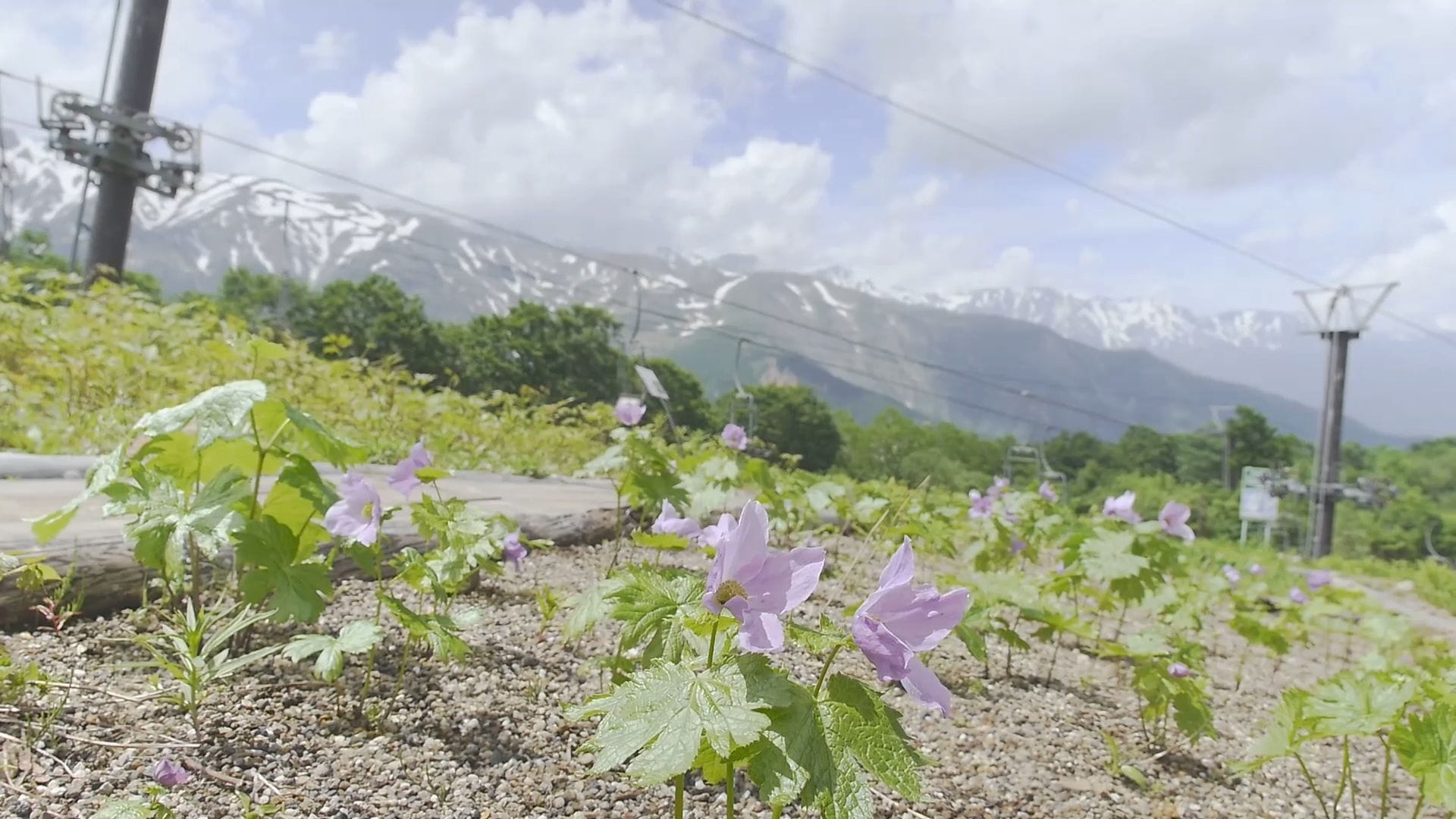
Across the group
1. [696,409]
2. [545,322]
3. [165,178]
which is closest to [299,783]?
[165,178]

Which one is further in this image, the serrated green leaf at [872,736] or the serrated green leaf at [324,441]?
the serrated green leaf at [324,441]

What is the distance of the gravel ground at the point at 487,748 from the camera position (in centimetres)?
140

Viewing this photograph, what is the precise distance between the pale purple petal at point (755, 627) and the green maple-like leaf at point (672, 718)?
0.11 feet

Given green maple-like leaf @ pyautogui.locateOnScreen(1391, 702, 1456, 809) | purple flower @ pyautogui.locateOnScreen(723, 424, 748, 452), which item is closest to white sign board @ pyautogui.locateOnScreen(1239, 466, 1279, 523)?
purple flower @ pyautogui.locateOnScreen(723, 424, 748, 452)

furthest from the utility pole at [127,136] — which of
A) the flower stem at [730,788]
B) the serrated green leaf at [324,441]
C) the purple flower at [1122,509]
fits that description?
the flower stem at [730,788]

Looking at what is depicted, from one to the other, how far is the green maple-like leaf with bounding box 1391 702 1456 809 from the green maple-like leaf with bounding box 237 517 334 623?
1.96 meters

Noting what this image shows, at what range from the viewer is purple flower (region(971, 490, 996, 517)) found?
4.18 m

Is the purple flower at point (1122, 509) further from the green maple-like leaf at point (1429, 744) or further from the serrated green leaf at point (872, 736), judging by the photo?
the serrated green leaf at point (872, 736)

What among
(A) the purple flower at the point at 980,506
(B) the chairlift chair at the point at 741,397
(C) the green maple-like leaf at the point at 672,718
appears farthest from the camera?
(B) the chairlift chair at the point at 741,397

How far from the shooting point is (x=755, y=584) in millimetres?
948

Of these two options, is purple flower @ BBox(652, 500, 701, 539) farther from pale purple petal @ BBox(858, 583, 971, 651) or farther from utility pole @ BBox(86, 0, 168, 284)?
utility pole @ BBox(86, 0, 168, 284)

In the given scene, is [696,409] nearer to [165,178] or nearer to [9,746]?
[165,178]

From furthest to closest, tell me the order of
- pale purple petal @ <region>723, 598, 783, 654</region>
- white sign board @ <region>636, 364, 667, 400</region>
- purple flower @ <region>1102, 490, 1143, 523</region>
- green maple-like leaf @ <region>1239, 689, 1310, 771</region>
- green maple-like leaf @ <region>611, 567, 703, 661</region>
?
white sign board @ <region>636, 364, 667, 400</region>
purple flower @ <region>1102, 490, 1143, 523</region>
green maple-like leaf @ <region>1239, 689, 1310, 771</region>
green maple-like leaf @ <region>611, 567, 703, 661</region>
pale purple petal @ <region>723, 598, 783, 654</region>

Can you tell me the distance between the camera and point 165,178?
13.4m
